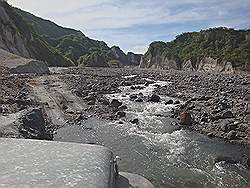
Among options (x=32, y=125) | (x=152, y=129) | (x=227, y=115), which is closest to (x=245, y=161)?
(x=152, y=129)

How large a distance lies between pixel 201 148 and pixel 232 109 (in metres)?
6.84

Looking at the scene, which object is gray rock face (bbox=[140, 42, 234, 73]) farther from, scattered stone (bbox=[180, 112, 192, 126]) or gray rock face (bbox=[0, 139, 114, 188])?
gray rock face (bbox=[0, 139, 114, 188])

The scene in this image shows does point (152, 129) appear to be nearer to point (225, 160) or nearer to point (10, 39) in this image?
point (225, 160)

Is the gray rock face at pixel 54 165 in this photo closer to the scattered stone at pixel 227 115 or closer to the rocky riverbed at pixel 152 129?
the rocky riverbed at pixel 152 129

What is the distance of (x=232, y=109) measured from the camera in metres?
21.0

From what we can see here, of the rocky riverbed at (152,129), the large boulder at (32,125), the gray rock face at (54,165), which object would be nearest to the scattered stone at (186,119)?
the rocky riverbed at (152,129)

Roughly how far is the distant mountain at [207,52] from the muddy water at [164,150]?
45.8 m

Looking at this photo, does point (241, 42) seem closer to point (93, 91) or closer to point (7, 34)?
point (7, 34)

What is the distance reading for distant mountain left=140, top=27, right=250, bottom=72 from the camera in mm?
66188

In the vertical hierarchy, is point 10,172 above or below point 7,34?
below

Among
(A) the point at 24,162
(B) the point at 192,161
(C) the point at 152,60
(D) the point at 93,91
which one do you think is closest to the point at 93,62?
(C) the point at 152,60

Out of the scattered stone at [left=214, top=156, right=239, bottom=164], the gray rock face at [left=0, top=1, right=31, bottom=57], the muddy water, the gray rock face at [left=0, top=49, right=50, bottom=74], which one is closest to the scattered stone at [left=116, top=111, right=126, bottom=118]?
the muddy water

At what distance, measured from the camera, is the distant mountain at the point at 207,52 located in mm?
66188

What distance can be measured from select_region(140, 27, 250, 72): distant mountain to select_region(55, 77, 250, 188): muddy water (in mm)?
45848
